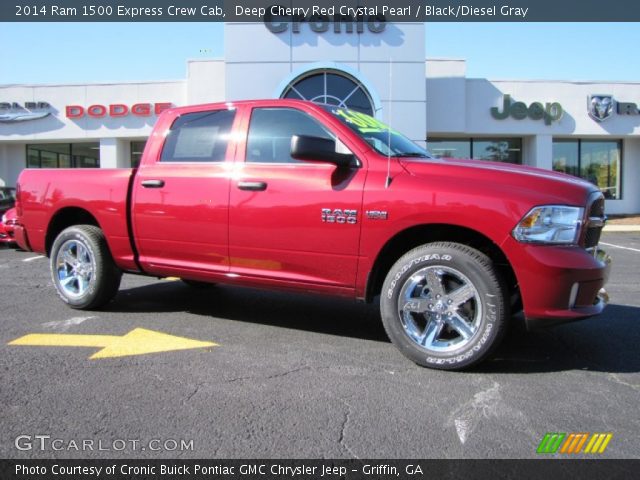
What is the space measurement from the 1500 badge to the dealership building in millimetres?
14965

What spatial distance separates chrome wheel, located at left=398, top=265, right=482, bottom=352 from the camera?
3.42 metres

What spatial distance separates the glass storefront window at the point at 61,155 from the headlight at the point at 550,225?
974 inches

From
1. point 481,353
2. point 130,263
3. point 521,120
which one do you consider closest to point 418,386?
point 481,353

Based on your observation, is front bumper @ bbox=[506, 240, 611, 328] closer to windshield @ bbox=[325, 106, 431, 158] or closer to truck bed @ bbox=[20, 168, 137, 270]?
windshield @ bbox=[325, 106, 431, 158]

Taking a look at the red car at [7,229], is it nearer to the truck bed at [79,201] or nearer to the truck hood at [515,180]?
the truck bed at [79,201]

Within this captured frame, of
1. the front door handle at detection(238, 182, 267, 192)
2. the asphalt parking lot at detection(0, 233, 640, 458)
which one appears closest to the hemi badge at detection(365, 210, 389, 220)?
the front door handle at detection(238, 182, 267, 192)

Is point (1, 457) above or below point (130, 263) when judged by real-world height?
below

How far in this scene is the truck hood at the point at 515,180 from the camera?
10.7 ft


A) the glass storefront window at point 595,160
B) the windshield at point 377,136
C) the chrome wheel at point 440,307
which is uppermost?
the glass storefront window at point 595,160

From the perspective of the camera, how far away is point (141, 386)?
10.5 feet

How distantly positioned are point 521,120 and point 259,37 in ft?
37.6

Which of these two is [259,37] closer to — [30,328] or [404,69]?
[404,69]

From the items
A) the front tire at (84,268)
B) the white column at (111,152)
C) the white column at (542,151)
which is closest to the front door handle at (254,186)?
the front tire at (84,268)

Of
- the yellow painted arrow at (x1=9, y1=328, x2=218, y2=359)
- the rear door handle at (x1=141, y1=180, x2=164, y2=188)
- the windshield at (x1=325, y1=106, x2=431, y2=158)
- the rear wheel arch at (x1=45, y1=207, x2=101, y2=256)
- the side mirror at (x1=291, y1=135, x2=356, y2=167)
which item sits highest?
the windshield at (x1=325, y1=106, x2=431, y2=158)
